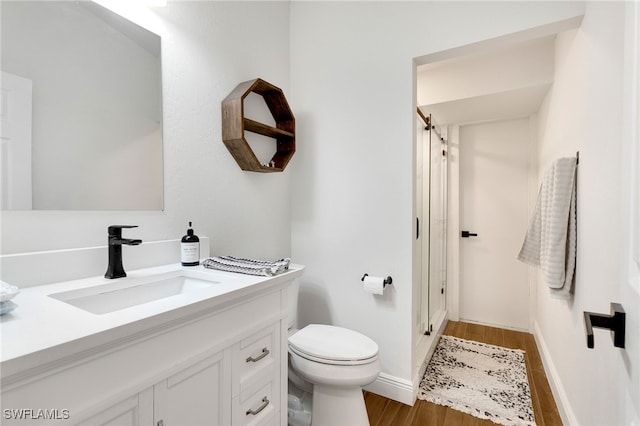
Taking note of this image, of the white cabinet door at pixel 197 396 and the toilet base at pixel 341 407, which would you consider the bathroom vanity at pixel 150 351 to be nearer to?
the white cabinet door at pixel 197 396

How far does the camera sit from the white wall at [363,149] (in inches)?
73.0

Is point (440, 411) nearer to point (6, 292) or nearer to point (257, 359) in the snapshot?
point (257, 359)

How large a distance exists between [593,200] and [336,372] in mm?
1356

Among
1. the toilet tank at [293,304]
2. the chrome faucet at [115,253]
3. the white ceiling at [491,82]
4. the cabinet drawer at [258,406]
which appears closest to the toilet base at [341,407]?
the cabinet drawer at [258,406]

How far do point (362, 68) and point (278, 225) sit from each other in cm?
117

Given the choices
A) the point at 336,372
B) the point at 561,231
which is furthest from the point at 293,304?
the point at 561,231

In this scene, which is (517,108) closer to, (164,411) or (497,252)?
(497,252)

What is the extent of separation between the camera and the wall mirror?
1015 mm

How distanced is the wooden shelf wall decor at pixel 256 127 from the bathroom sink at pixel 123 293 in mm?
751

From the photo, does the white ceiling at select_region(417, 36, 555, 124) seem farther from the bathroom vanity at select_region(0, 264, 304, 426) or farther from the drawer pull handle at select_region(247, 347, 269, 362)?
the drawer pull handle at select_region(247, 347, 269, 362)

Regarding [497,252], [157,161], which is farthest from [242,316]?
[497,252]

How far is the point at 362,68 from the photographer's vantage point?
2014 millimetres

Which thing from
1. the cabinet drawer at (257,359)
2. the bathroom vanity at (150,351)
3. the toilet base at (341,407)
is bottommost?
the toilet base at (341,407)

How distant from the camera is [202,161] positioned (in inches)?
63.3
